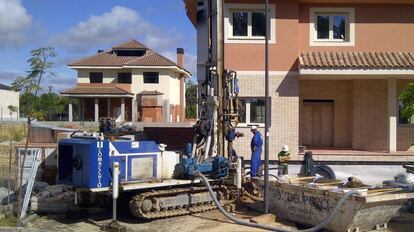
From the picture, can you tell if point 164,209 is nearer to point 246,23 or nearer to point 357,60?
point 246,23

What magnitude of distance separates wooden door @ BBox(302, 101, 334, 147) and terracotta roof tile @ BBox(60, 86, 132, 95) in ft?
122

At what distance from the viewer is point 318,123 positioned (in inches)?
901

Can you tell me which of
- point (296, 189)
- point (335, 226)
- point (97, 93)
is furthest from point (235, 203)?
point (97, 93)

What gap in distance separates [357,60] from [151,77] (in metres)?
42.6

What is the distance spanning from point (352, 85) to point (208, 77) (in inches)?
313

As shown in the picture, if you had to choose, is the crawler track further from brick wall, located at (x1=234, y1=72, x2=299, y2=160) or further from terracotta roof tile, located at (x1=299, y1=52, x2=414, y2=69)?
terracotta roof tile, located at (x1=299, y1=52, x2=414, y2=69)

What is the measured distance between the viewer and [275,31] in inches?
786

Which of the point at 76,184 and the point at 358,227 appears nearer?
the point at 358,227

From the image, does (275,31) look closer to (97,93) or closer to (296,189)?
(296,189)

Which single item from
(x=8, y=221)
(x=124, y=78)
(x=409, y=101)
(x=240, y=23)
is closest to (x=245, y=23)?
(x=240, y=23)

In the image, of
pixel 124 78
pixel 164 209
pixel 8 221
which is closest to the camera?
pixel 8 221

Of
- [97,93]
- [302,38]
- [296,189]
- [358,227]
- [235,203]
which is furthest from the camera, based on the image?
[97,93]

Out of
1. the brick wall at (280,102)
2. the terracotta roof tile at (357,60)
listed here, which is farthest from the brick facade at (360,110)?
the brick wall at (280,102)

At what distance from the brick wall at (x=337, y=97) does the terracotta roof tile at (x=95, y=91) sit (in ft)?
123
